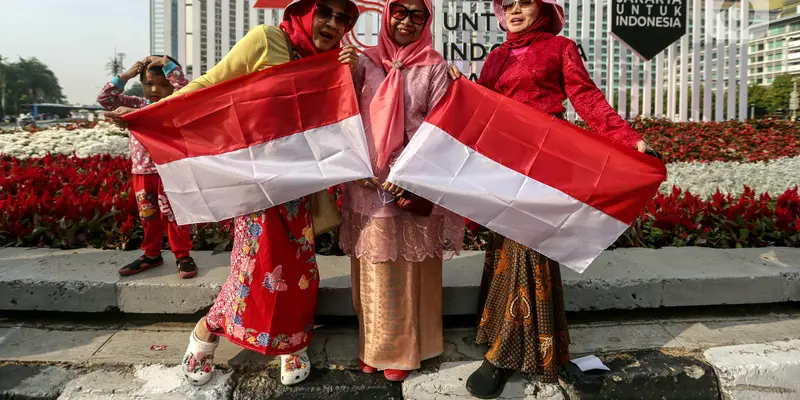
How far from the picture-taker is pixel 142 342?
267 centimetres

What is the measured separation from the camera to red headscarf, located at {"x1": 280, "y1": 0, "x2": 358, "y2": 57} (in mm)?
2260

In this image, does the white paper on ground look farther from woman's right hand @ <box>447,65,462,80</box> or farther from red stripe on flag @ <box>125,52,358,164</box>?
red stripe on flag @ <box>125,52,358,164</box>

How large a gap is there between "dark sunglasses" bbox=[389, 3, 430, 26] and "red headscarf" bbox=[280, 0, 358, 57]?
240 millimetres

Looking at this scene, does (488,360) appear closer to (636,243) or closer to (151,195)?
(636,243)

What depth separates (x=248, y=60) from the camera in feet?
7.36

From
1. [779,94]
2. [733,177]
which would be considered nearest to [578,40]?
[733,177]

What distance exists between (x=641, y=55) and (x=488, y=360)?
8.99 m

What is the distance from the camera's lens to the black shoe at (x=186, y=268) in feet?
9.36

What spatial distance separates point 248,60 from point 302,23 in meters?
0.31

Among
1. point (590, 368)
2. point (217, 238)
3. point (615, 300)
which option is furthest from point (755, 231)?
point (217, 238)

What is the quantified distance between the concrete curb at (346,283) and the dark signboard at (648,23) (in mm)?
6827

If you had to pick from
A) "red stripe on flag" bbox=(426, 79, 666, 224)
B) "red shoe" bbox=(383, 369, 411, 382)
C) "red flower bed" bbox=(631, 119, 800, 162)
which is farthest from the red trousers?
"red flower bed" bbox=(631, 119, 800, 162)

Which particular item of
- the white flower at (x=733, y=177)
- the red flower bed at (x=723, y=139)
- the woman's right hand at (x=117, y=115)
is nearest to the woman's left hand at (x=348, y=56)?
the woman's right hand at (x=117, y=115)

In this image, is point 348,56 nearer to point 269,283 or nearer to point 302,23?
point 302,23
